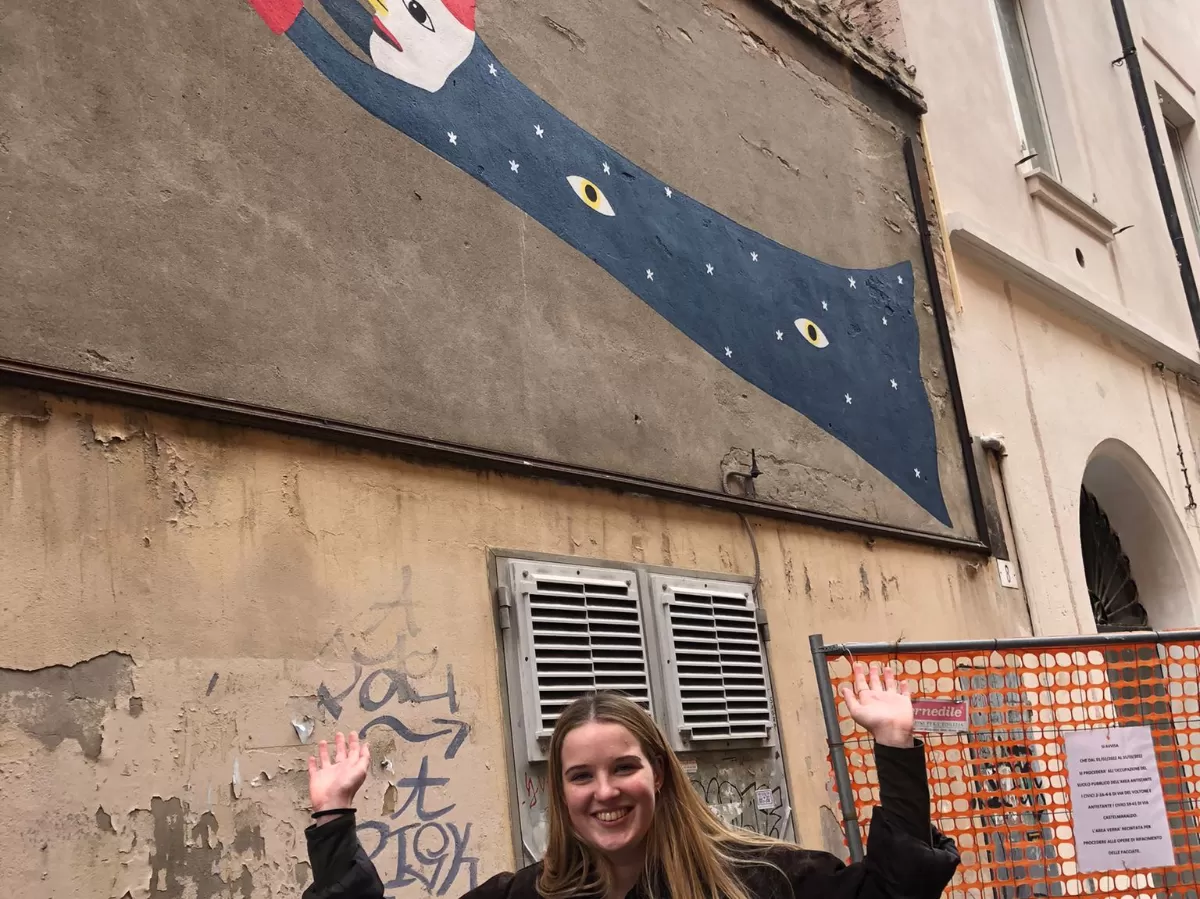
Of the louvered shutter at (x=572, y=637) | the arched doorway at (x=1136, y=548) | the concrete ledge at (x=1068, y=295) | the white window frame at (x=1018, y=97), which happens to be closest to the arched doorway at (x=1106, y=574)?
the arched doorway at (x=1136, y=548)

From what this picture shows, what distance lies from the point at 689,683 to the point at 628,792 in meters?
2.93

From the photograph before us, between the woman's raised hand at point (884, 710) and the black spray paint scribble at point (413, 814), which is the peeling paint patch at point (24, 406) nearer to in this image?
the black spray paint scribble at point (413, 814)

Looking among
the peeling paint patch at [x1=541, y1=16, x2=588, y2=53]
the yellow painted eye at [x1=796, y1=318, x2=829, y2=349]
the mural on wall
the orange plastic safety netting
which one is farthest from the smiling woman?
the yellow painted eye at [x1=796, y1=318, x2=829, y2=349]

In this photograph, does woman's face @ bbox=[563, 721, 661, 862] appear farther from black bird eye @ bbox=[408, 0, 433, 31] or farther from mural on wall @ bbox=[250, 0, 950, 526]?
black bird eye @ bbox=[408, 0, 433, 31]

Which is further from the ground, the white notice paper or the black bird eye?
the black bird eye

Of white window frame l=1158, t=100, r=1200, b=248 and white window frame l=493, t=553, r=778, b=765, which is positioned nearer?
white window frame l=493, t=553, r=778, b=765

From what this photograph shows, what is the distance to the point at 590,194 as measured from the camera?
5672 millimetres

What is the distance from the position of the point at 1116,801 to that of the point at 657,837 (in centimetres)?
221

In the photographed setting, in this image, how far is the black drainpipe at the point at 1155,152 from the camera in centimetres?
1190

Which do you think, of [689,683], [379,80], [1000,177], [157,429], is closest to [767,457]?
[689,683]

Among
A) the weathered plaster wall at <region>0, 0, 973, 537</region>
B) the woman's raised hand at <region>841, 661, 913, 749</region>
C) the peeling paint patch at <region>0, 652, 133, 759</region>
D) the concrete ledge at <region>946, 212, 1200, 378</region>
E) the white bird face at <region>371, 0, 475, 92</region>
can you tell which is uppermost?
the concrete ledge at <region>946, 212, 1200, 378</region>

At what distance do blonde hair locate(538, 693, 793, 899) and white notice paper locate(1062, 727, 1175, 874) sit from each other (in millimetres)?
1928

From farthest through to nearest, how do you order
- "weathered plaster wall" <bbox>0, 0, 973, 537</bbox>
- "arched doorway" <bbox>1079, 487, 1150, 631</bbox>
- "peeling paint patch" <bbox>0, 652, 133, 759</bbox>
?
1. "arched doorway" <bbox>1079, 487, 1150, 631</bbox>
2. "weathered plaster wall" <bbox>0, 0, 973, 537</bbox>
3. "peeling paint patch" <bbox>0, 652, 133, 759</bbox>

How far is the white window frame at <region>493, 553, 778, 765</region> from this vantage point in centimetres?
453
